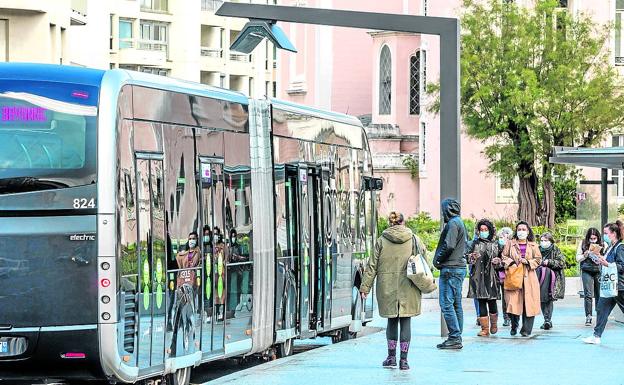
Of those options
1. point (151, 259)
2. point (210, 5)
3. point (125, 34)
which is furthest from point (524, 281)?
point (210, 5)

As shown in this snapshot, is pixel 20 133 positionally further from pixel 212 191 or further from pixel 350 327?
pixel 350 327

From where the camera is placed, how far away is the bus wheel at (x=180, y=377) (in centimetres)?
1775

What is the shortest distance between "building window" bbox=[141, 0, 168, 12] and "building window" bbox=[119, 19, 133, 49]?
1.37m

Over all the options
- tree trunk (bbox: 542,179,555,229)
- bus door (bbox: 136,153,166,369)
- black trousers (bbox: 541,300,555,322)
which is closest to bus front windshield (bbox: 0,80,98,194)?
bus door (bbox: 136,153,166,369)

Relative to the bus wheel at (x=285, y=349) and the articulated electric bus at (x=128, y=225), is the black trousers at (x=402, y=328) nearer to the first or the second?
the articulated electric bus at (x=128, y=225)

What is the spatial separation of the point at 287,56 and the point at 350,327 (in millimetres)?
54306

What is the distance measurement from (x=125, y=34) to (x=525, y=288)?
7093 cm

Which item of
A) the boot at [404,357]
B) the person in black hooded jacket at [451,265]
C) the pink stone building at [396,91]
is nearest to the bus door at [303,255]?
the person in black hooded jacket at [451,265]

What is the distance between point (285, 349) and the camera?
22.5 m

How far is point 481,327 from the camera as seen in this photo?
25.2 meters

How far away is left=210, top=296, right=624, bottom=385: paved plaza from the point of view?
17.9m

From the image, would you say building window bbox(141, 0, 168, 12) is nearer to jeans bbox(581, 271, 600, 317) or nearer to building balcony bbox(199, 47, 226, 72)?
building balcony bbox(199, 47, 226, 72)

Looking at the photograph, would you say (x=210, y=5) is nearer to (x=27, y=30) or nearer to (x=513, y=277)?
(x=27, y=30)

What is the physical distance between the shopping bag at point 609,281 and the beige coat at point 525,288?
231 centimetres
